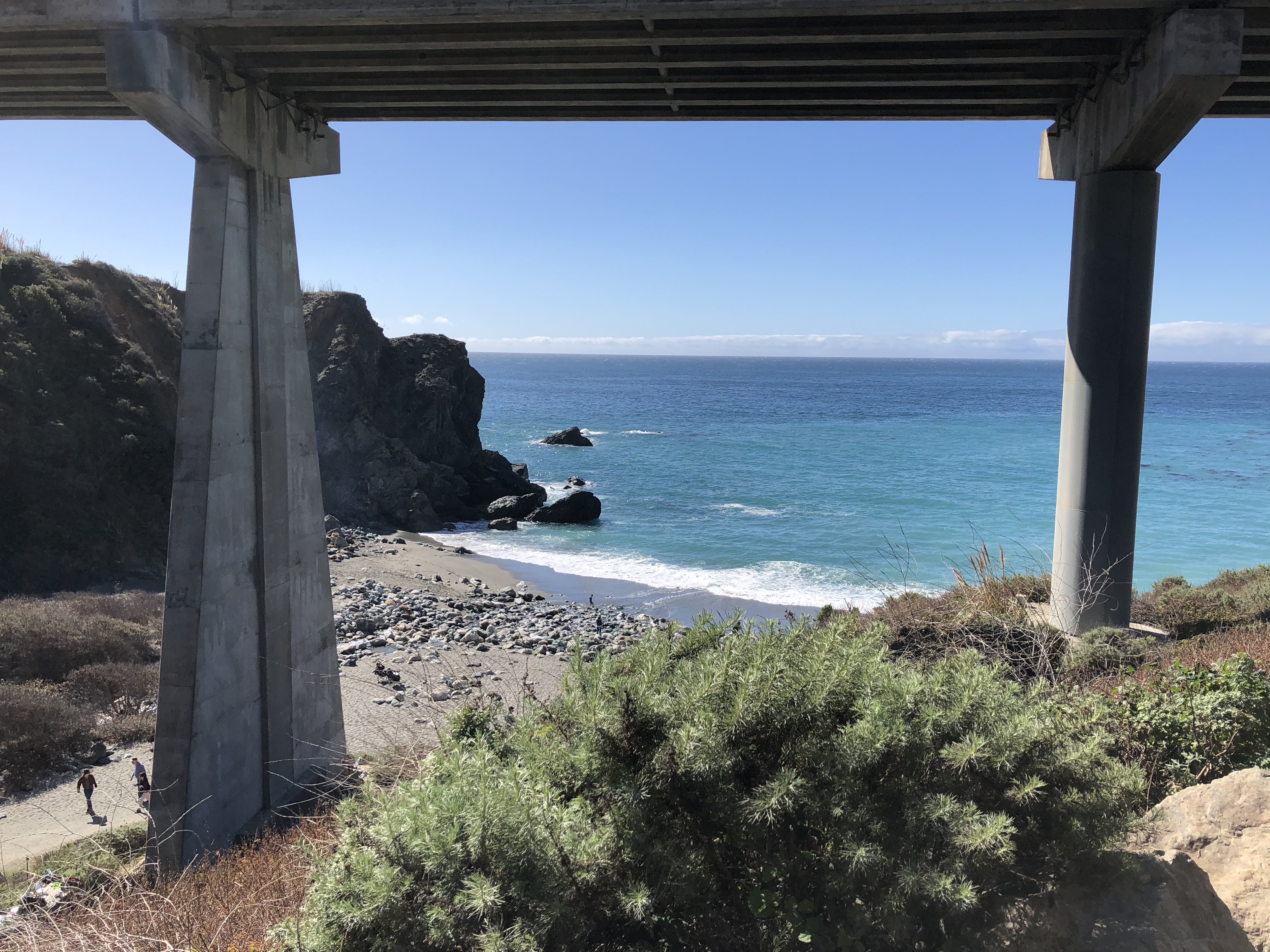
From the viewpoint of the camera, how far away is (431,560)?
31141 mm

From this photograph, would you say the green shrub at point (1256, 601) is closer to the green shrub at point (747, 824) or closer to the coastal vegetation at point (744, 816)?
the coastal vegetation at point (744, 816)

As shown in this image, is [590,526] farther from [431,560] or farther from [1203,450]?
[1203,450]

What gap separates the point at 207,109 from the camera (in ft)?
31.4

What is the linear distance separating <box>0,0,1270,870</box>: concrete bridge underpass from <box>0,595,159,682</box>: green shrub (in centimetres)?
784

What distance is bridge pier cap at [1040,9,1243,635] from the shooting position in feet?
33.9

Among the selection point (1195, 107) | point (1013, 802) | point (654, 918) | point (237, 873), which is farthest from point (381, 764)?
point (1195, 107)

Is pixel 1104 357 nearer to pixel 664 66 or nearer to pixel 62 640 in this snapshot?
pixel 664 66

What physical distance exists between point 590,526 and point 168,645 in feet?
95.9

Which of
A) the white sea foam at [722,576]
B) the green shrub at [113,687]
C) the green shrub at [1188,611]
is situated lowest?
the white sea foam at [722,576]

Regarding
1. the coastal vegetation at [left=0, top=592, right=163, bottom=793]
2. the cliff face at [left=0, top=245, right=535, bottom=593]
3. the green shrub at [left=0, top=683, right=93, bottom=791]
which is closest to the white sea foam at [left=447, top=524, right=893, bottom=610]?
the cliff face at [left=0, top=245, right=535, bottom=593]

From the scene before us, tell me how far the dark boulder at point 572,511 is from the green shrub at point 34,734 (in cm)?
2586

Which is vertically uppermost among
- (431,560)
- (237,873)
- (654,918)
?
(654,918)

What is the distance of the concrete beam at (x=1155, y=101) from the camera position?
8.30 metres

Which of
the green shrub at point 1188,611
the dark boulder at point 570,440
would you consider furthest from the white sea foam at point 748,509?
the dark boulder at point 570,440
